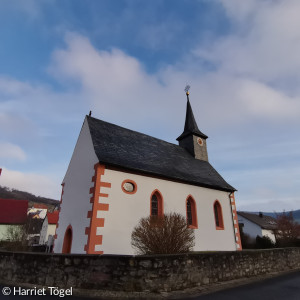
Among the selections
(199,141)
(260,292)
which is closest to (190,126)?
(199,141)

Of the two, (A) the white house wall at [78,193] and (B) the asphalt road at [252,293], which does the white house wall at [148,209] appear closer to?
(A) the white house wall at [78,193]

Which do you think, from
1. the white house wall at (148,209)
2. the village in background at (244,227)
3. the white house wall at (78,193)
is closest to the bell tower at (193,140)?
the white house wall at (148,209)

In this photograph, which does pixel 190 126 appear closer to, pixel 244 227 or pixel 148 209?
pixel 148 209

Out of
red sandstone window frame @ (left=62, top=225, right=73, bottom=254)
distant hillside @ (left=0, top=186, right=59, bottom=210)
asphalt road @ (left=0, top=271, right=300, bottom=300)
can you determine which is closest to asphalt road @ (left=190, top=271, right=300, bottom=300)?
asphalt road @ (left=0, top=271, right=300, bottom=300)

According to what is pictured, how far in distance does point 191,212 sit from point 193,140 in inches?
305

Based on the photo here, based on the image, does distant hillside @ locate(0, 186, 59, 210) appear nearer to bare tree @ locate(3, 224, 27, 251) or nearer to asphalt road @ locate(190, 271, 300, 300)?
bare tree @ locate(3, 224, 27, 251)

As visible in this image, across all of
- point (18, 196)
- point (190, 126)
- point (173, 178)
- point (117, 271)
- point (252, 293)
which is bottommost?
point (252, 293)

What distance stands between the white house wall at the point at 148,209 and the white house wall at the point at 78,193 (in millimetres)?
1064

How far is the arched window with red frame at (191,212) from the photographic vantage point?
41.3ft

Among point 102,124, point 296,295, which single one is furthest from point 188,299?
point 102,124

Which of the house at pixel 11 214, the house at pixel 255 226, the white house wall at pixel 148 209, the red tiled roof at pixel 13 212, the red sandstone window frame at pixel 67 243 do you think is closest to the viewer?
the white house wall at pixel 148 209

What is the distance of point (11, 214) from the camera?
104ft

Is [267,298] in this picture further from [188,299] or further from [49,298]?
[49,298]

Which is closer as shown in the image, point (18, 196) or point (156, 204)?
point (156, 204)
